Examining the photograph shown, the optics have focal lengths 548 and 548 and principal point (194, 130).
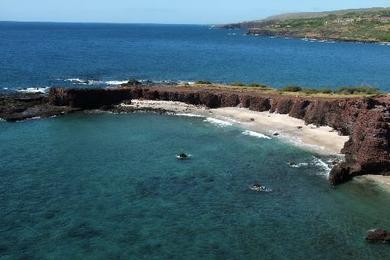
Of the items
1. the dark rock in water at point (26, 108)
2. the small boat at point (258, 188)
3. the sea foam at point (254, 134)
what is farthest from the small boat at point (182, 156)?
the dark rock in water at point (26, 108)

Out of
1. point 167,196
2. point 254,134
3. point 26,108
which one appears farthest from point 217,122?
point 167,196

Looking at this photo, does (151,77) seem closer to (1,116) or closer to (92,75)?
(92,75)

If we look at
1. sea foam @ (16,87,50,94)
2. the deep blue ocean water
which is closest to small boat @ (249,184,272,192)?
sea foam @ (16,87,50,94)

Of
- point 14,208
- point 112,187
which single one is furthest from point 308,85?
point 14,208

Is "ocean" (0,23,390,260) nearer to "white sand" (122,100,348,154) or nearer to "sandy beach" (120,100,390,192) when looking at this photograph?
"sandy beach" (120,100,390,192)

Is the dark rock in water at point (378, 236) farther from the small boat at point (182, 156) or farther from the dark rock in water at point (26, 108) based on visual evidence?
A: the dark rock in water at point (26, 108)

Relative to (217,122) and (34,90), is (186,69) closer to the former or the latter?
(34,90)
